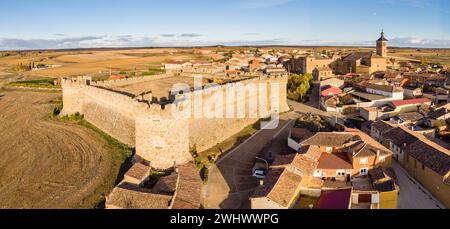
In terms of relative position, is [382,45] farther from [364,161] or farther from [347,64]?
[364,161]

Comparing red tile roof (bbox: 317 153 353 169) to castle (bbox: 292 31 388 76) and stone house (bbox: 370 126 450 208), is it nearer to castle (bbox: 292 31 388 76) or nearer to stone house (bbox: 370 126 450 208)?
stone house (bbox: 370 126 450 208)

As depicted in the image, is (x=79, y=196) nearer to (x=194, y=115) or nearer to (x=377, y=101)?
(x=194, y=115)

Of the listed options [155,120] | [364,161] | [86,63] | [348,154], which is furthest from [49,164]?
[86,63]

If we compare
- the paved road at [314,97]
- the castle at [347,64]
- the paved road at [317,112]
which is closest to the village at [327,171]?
the paved road at [317,112]

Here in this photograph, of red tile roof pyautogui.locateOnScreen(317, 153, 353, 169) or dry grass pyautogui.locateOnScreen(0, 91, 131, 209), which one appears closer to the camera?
dry grass pyautogui.locateOnScreen(0, 91, 131, 209)

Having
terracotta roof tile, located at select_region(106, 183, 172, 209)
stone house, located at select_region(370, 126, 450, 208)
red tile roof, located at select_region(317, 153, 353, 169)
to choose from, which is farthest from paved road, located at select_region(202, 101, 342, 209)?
stone house, located at select_region(370, 126, 450, 208)

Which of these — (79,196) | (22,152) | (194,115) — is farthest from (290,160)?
(22,152)
